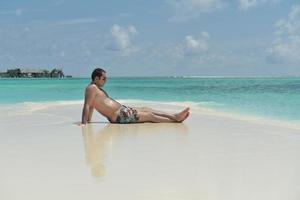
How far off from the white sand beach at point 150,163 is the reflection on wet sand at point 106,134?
12 mm

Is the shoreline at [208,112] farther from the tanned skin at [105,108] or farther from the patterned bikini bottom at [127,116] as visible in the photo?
the patterned bikini bottom at [127,116]

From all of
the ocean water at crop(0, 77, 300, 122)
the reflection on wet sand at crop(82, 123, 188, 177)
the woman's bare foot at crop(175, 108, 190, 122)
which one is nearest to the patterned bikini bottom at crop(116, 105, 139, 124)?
the reflection on wet sand at crop(82, 123, 188, 177)

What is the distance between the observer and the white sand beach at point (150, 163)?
3.73m

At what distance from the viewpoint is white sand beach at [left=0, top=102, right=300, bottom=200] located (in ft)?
12.2

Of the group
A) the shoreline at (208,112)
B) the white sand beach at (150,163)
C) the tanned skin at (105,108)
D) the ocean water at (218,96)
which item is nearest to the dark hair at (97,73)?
→ the tanned skin at (105,108)

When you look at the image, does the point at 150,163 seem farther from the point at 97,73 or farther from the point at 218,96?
the point at 218,96

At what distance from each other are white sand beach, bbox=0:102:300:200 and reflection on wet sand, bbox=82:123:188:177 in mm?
12

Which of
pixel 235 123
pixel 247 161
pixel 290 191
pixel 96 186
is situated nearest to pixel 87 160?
pixel 96 186

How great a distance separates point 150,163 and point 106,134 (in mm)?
2605

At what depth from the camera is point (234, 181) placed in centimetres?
404

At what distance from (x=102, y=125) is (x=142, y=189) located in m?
4.96

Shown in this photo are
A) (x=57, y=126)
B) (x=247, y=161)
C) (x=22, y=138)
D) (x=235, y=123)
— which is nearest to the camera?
(x=247, y=161)

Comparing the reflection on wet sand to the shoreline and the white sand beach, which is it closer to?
the white sand beach

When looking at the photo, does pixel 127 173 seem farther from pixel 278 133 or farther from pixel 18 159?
pixel 278 133
